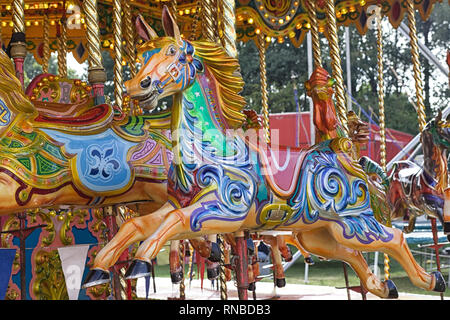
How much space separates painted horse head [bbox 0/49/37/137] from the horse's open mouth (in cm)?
78

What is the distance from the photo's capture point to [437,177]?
6414 mm

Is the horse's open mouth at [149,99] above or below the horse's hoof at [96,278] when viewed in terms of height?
above

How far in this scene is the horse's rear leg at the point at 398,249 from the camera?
153 inches

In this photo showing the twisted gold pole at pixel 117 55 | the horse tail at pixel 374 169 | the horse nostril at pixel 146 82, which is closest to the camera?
the horse nostril at pixel 146 82

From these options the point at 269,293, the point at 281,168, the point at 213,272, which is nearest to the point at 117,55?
the point at 281,168

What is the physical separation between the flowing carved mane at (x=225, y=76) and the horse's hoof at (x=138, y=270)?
0.99 m

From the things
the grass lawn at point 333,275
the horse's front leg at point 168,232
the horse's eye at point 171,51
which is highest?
the horse's eye at point 171,51

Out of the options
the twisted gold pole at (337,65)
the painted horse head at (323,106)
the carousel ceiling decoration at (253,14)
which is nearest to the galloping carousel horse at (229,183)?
the painted horse head at (323,106)

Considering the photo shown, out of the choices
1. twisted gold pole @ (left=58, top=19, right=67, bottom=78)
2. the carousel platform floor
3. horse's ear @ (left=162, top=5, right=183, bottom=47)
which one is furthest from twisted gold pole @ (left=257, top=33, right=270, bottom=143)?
horse's ear @ (left=162, top=5, right=183, bottom=47)

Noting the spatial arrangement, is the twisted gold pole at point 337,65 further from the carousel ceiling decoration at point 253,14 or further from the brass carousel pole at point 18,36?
the carousel ceiling decoration at point 253,14

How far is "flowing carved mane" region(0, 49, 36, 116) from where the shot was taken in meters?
3.53

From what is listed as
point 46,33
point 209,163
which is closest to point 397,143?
point 46,33

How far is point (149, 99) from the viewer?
322cm

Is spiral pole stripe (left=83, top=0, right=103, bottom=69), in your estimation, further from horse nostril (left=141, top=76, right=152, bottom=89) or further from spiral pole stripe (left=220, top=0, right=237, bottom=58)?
horse nostril (left=141, top=76, right=152, bottom=89)
